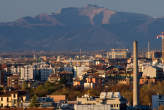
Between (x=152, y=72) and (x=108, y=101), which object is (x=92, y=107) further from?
(x=152, y=72)

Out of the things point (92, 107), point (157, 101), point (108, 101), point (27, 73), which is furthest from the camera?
point (27, 73)

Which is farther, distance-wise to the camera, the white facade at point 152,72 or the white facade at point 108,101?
the white facade at point 152,72

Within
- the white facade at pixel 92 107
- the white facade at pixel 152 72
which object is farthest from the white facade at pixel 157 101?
the white facade at pixel 152 72

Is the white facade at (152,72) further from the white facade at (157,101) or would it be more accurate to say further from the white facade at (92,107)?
the white facade at (92,107)

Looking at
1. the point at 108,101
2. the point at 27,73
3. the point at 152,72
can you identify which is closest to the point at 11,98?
the point at 108,101

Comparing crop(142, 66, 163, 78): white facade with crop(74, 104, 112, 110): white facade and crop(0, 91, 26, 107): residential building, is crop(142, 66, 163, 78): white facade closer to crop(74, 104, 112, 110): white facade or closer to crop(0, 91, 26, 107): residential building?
crop(0, 91, 26, 107): residential building

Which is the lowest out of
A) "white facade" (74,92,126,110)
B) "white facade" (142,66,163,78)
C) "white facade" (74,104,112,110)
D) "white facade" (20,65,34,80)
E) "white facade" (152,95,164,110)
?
"white facade" (20,65,34,80)

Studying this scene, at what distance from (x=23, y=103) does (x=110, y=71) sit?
122 feet

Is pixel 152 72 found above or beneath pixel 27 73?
above

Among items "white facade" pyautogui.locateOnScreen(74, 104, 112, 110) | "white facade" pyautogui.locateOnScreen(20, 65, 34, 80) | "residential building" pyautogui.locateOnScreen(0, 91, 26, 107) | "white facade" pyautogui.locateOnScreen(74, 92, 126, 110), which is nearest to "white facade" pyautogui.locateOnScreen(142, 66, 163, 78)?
"white facade" pyautogui.locateOnScreen(20, 65, 34, 80)

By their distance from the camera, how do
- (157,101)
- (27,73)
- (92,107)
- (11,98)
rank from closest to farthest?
1. (92,107)
2. (157,101)
3. (11,98)
4. (27,73)

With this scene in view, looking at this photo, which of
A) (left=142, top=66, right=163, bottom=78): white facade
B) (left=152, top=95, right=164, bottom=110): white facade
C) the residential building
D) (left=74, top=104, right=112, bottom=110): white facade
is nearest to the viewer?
(left=74, top=104, right=112, bottom=110): white facade

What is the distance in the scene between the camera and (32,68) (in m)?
80.8

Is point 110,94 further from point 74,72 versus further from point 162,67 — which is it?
point 74,72
